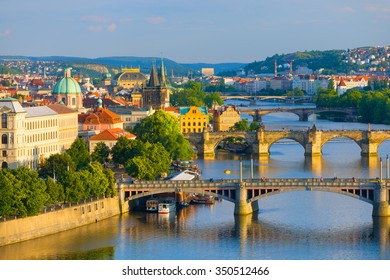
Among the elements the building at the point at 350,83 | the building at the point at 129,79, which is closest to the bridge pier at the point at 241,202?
the building at the point at 129,79

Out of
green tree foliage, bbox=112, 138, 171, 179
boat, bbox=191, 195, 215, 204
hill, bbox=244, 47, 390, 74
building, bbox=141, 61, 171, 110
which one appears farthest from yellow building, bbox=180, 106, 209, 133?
hill, bbox=244, 47, 390, 74

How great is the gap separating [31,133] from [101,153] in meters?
3.13

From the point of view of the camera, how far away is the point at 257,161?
51594 mm

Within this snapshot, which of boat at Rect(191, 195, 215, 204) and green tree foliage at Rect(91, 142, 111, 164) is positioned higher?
green tree foliage at Rect(91, 142, 111, 164)

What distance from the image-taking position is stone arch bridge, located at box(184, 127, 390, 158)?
5462 centimetres

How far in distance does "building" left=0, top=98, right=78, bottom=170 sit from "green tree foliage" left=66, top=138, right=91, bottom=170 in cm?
81

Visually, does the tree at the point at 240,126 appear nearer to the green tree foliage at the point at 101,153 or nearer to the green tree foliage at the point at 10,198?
the green tree foliage at the point at 101,153

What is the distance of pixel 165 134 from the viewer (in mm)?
50812

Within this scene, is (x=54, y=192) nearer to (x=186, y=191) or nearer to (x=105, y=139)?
(x=186, y=191)

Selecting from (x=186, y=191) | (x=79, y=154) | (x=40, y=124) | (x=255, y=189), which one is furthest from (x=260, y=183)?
(x=40, y=124)

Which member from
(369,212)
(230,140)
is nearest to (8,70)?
(230,140)

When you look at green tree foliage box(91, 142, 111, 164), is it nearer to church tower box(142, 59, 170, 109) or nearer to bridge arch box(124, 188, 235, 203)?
bridge arch box(124, 188, 235, 203)

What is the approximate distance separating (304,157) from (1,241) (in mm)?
25085

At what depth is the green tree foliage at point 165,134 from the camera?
48875 millimetres
